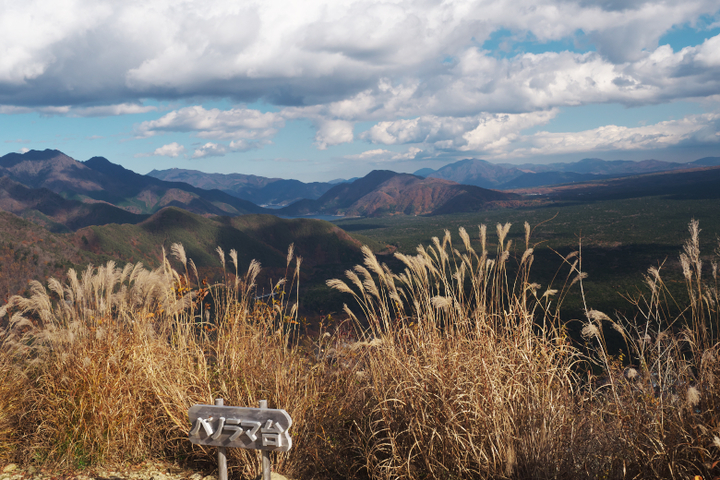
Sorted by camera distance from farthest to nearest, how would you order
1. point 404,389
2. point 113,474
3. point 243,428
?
point 113,474 → point 404,389 → point 243,428

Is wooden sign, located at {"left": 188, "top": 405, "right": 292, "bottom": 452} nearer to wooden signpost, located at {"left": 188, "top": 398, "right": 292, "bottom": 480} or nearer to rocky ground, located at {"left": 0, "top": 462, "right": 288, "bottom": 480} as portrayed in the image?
wooden signpost, located at {"left": 188, "top": 398, "right": 292, "bottom": 480}

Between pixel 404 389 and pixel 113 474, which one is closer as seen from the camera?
pixel 404 389

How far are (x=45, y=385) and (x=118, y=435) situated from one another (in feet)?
3.62

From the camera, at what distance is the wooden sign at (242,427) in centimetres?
281

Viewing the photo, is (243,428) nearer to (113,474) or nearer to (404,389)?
(404,389)

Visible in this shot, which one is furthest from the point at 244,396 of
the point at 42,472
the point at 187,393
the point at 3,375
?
the point at 3,375

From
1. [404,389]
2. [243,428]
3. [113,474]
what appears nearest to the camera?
[243,428]

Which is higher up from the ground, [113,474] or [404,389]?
[404,389]

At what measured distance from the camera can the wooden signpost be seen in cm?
282

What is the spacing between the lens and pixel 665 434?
2859 millimetres

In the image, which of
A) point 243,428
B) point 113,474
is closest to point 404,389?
point 243,428

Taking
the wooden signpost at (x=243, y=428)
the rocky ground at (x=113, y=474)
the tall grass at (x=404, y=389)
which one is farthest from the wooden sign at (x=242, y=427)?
the rocky ground at (x=113, y=474)

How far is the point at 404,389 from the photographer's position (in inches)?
129

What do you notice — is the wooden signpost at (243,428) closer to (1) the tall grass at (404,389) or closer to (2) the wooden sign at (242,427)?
(2) the wooden sign at (242,427)
